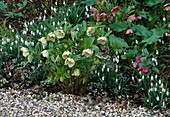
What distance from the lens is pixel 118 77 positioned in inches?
123

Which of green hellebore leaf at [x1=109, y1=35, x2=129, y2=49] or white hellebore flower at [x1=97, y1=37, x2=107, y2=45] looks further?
green hellebore leaf at [x1=109, y1=35, x2=129, y2=49]

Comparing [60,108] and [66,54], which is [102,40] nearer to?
[66,54]

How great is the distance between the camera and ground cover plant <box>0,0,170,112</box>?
2.56 meters

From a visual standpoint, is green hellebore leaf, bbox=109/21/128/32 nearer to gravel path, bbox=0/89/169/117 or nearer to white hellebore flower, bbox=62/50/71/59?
gravel path, bbox=0/89/169/117


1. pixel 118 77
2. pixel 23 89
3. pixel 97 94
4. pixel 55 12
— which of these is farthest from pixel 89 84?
pixel 55 12

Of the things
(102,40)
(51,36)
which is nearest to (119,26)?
(102,40)

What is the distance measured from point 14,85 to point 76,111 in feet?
3.07

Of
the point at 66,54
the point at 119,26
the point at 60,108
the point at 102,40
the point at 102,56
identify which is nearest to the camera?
the point at 66,54

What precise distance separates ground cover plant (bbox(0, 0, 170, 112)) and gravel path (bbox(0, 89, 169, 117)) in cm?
12

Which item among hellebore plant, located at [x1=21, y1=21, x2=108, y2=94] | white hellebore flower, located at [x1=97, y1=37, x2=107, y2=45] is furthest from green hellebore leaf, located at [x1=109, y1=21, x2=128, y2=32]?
white hellebore flower, located at [x1=97, y1=37, x2=107, y2=45]

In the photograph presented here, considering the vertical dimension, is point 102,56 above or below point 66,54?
below

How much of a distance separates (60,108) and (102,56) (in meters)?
0.84

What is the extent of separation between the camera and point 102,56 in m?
3.20

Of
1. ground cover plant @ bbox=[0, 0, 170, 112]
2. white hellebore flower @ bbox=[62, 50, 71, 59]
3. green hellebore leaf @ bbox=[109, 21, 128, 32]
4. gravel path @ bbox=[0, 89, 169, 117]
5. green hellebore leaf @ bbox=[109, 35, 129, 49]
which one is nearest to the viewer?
white hellebore flower @ bbox=[62, 50, 71, 59]
